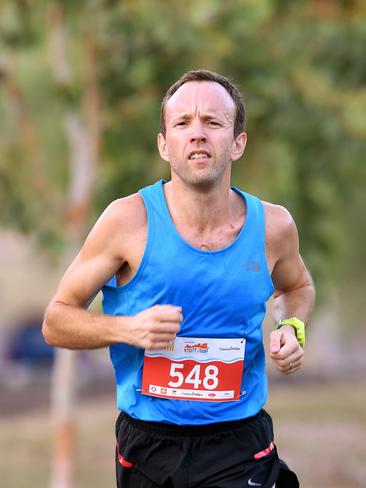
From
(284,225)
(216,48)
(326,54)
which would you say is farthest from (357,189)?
(284,225)

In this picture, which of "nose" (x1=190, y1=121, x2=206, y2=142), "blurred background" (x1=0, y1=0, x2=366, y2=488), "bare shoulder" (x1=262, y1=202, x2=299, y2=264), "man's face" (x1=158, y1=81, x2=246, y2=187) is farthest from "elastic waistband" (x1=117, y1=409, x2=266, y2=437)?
"blurred background" (x1=0, y1=0, x2=366, y2=488)

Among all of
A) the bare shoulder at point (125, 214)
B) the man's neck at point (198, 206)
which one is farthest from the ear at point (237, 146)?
the bare shoulder at point (125, 214)

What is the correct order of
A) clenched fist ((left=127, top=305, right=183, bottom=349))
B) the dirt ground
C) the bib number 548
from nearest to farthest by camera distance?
clenched fist ((left=127, top=305, right=183, bottom=349)) < the bib number 548 < the dirt ground

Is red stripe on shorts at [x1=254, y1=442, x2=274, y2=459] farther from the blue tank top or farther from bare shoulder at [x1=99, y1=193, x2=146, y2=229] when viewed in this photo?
bare shoulder at [x1=99, y1=193, x2=146, y2=229]

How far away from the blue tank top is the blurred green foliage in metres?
5.49

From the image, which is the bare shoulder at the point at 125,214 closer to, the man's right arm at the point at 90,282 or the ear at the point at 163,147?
the man's right arm at the point at 90,282

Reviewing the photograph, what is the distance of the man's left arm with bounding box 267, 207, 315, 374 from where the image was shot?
140 inches

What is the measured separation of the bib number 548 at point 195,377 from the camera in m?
3.58

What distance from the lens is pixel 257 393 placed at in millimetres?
3732

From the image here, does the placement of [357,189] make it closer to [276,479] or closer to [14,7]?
[14,7]

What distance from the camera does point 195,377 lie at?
3.58 m

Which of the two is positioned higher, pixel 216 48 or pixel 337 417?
pixel 216 48

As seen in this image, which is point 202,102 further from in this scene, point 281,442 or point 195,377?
point 281,442

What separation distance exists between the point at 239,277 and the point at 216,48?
20.4 feet
